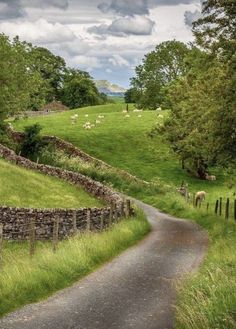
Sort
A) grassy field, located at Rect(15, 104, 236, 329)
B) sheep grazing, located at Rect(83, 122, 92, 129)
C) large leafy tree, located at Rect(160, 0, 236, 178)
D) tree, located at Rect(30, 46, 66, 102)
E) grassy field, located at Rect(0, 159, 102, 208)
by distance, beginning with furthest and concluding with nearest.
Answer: tree, located at Rect(30, 46, 66, 102), sheep grazing, located at Rect(83, 122, 92, 129), grassy field, located at Rect(0, 159, 102, 208), large leafy tree, located at Rect(160, 0, 236, 178), grassy field, located at Rect(15, 104, 236, 329)

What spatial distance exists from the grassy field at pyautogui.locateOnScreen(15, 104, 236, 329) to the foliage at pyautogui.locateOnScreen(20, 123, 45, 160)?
8197mm

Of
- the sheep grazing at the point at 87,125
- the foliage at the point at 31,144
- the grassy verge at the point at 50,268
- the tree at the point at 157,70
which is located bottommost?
the grassy verge at the point at 50,268

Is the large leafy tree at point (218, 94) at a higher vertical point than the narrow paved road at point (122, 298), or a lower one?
higher

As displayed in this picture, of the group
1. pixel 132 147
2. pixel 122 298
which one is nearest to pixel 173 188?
pixel 132 147

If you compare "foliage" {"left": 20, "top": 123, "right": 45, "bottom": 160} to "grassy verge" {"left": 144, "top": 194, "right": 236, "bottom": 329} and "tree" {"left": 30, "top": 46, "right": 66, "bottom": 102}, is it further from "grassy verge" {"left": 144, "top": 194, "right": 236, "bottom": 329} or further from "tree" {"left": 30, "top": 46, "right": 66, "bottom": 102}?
"tree" {"left": 30, "top": 46, "right": 66, "bottom": 102}

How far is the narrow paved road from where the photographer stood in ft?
44.6

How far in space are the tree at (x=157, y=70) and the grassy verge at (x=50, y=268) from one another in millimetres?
74568

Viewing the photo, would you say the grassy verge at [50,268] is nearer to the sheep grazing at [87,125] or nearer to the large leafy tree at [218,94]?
the large leafy tree at [218,94]

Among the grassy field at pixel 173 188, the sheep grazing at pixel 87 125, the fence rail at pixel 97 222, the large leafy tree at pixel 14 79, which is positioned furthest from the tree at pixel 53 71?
the fence rail at pixel 97 222

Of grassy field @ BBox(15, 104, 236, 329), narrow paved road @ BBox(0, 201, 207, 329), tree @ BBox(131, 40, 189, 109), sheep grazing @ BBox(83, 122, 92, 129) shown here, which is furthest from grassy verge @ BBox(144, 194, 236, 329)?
tree @ BBox(131, 40, 189, 109)

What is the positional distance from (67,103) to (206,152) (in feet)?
391

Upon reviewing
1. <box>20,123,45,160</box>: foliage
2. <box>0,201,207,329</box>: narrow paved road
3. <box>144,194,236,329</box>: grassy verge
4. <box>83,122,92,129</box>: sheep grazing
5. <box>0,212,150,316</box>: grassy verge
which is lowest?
<box>0,201,207,329</box>: narrow paved road

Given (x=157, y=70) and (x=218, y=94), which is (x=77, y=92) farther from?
(x=218, y=94)

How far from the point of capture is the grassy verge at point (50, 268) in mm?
15227
